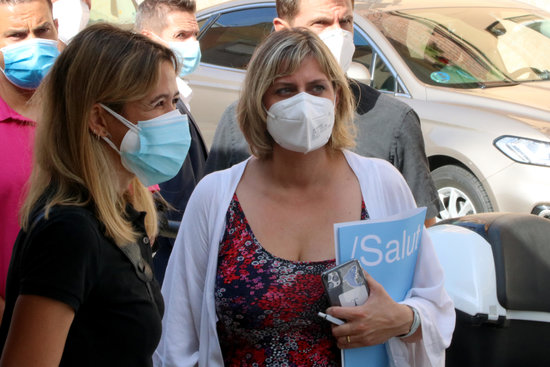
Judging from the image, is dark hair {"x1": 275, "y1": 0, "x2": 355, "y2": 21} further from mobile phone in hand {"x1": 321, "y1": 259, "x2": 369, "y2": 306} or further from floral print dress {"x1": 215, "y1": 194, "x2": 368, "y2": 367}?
mobile phone in hand {"x1": 321, "y1": 259, "x2": 369, "y2": 306}

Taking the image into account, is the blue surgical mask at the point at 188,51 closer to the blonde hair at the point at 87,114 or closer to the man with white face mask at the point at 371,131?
the man with white face mask at the point at 371,131

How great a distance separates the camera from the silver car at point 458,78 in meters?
5.09

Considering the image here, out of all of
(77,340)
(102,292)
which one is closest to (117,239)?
(102,292)

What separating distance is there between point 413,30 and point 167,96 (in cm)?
435

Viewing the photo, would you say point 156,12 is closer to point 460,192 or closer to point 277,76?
point 277,76

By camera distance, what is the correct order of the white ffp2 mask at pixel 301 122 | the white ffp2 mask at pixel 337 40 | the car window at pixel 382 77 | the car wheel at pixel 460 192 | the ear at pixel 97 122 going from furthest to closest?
1. the car window at pixel 382 77
2. the car wheel at pixel 460 192
3. the white ffp2 mask at pixel 337 40
4. the white ffp2 mask at pixel 301 122
5. the ear at pixel 97 122

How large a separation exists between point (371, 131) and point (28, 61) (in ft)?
4.93

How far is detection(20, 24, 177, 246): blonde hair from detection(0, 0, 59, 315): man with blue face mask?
1.87ft

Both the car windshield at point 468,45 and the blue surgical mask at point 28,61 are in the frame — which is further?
the car windshield at point 468,45

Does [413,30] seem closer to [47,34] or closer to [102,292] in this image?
[47,34]

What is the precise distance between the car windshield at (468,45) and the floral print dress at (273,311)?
13.1 feet

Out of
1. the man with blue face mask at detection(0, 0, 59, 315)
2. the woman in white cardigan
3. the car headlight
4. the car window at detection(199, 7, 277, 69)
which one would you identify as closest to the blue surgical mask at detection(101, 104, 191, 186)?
the woman in white cardigan

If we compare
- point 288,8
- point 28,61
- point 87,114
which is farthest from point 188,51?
point 87,114

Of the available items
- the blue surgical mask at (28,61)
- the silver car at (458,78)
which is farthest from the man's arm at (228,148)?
the silver car at (458,78)
